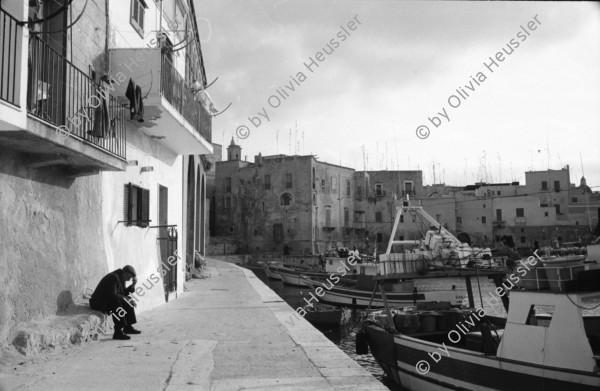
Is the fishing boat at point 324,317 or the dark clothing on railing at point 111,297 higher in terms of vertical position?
the dark clothing on railing at point 111,297

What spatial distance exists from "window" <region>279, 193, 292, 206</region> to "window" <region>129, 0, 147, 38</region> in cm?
4581

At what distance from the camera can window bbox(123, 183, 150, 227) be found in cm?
1129

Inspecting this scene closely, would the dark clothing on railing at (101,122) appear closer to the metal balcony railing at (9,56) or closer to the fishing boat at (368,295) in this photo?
the metal balcony railing at (9,56)

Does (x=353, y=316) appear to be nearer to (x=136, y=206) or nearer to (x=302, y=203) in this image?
(x=136, y=206)

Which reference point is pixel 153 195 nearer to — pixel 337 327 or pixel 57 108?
pixel 57 108

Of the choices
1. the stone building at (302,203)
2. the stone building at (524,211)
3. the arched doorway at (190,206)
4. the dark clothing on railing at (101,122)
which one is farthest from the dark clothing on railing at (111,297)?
the stone building at (524,211)

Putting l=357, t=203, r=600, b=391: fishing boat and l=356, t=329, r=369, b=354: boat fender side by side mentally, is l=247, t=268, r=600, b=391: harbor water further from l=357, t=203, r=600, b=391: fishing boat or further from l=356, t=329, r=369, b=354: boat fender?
l=357, t=203, r=600, b=391: fishing boat

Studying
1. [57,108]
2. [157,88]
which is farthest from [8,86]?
[157,88]

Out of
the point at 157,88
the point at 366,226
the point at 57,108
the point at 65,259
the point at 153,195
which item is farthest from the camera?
the point at 366,226

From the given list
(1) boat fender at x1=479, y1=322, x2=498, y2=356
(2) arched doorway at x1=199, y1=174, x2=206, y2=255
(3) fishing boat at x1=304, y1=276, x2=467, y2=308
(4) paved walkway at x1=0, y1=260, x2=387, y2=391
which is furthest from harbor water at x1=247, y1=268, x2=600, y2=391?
(2) arched doorway at x1=199, y1=174, x2=206, y2=255

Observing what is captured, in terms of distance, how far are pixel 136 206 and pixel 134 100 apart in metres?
3.11

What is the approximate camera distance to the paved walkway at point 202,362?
590cm

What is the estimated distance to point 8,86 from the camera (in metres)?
5.72

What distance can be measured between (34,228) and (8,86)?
8.43 ft
